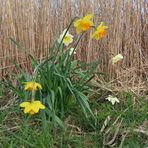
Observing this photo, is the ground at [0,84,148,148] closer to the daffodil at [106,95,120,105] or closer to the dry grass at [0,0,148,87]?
the daffodil at [106,95,120,105]

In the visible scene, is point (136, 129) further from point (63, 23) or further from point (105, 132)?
point (63, 23)

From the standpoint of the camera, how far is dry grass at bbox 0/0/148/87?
2449 mm

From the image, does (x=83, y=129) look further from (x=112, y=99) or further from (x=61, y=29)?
(x=61, y=29)

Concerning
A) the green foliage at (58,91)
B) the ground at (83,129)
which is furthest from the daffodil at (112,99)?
the green foliage at (58,91)

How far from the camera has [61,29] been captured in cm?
249

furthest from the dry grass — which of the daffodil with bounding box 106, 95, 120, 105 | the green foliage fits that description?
the green foliage

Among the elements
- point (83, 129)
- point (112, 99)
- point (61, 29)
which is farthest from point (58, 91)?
point (61, 29)

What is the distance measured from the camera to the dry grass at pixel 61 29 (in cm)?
245

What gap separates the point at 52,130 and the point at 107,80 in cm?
86

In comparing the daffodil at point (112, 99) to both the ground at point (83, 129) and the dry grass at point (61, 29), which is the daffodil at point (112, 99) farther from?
the dry grass at point (61, 29)

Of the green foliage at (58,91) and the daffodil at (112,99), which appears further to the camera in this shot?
the daffodil at (112,99)

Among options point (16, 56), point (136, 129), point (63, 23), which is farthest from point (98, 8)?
point (136, 129)

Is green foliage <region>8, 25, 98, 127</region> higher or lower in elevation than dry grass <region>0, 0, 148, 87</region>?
lower

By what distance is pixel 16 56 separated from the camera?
2.45 meters
